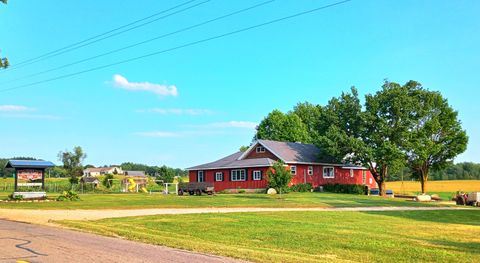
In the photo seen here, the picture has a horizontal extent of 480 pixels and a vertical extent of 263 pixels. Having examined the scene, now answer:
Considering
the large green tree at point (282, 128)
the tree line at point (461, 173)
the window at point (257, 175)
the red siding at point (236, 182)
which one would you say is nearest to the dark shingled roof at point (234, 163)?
the red siding at point (236, 182)

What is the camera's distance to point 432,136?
56.4 meters

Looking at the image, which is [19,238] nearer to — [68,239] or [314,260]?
[68,239]

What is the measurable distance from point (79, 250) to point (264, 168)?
1558 inches

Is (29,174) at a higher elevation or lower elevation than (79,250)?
higher

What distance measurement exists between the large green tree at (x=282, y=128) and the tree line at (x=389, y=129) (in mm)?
20073

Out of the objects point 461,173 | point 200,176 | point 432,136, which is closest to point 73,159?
point 200,176

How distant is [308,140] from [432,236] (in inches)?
2537

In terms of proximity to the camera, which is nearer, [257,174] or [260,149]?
[257,174]

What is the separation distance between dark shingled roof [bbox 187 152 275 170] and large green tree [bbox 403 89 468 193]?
49.1 ft

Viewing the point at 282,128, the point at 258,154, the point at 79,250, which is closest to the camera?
the point at 79,250

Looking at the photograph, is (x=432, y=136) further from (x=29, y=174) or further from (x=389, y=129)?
(x=29, y=174)

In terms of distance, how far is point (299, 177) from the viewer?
2044 inches

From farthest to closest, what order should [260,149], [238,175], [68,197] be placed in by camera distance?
[260,149]
[238,175]
[68,197]

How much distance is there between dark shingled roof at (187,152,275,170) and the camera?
163 feet
